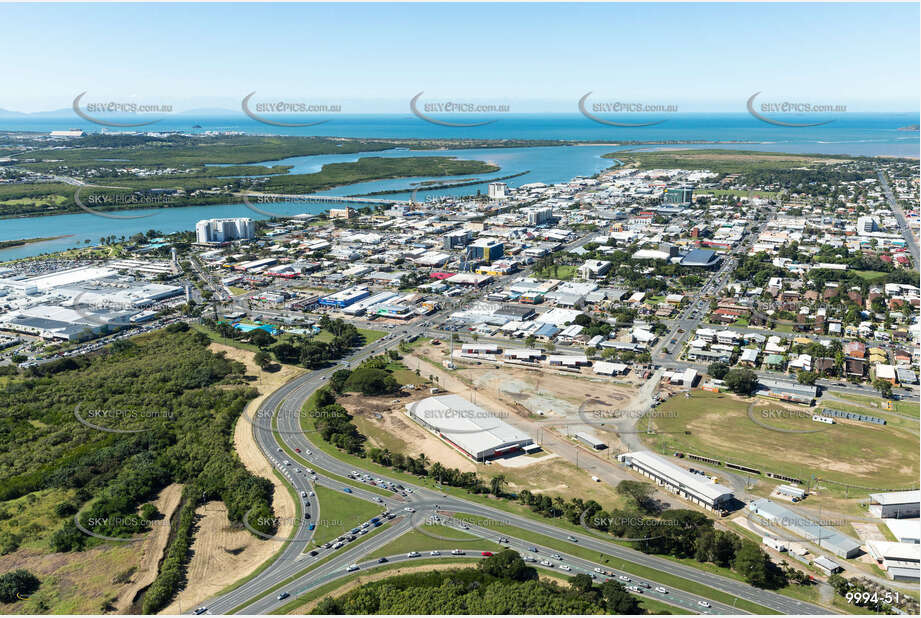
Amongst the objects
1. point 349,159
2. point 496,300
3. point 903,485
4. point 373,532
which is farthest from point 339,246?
point 349,159

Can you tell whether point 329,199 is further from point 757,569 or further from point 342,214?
Result: point 757,569

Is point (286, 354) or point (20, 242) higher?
point (20, 242)

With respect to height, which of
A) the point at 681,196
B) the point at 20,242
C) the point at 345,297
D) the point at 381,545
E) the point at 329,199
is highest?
the point at 681,196

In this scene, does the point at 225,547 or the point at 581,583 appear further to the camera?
the point at 225,547

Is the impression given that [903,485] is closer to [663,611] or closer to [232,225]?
[663,611]

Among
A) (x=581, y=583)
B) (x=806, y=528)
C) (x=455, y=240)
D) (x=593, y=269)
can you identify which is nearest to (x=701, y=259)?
(x=593, y=269)

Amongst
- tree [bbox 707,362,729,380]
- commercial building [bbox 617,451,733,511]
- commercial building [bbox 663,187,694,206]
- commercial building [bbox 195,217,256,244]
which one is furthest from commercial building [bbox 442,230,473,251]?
commercial building [bbox 617,451,733,511]

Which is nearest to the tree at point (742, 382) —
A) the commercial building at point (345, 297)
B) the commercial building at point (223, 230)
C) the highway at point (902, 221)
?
the commercial building at point (345, 297)
